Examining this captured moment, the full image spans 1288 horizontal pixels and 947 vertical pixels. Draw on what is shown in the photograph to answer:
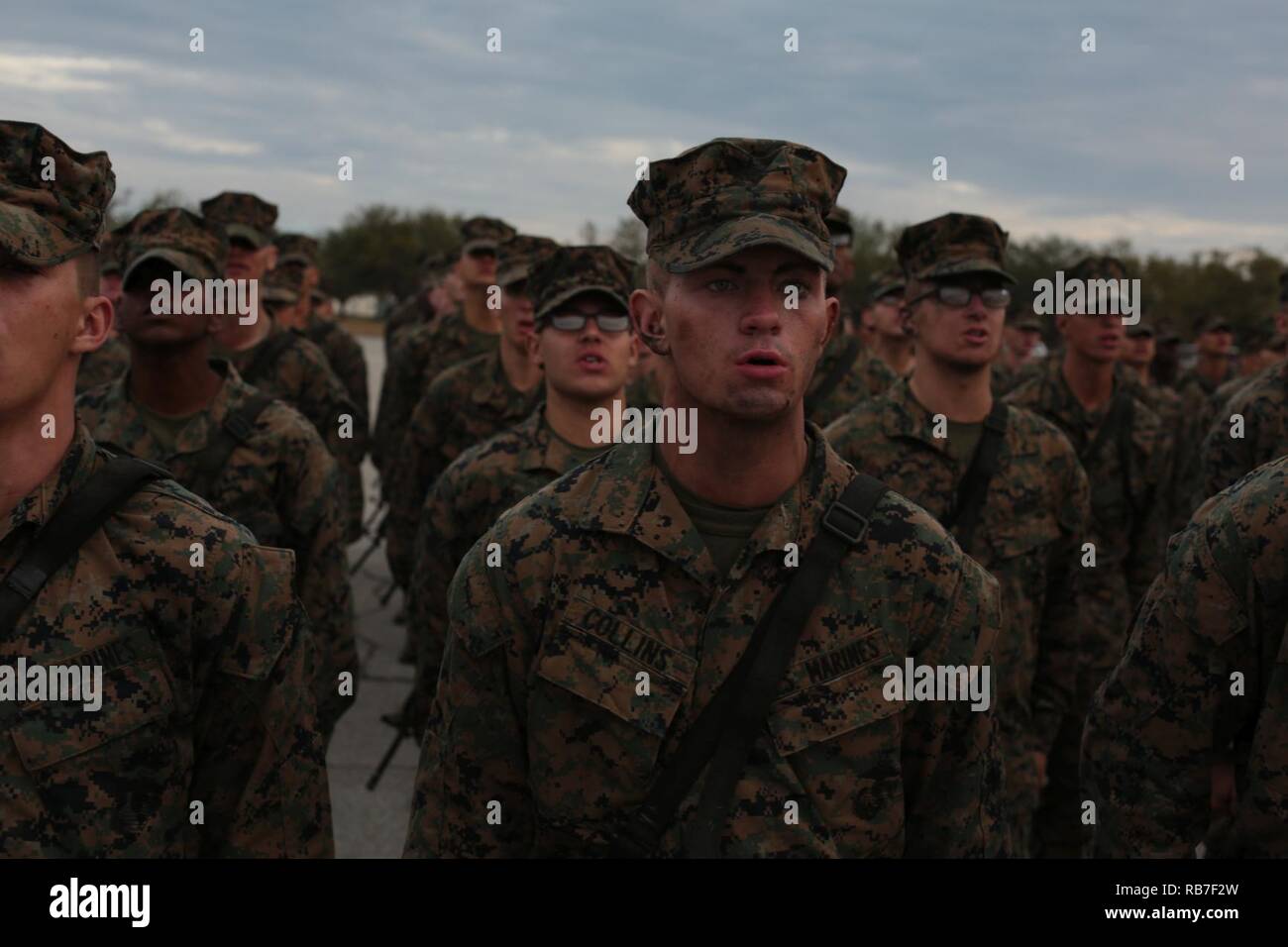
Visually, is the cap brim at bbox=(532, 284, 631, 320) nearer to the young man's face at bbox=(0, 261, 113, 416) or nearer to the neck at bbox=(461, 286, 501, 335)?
the young man's face at bbox=(0, 261, 113, 416)

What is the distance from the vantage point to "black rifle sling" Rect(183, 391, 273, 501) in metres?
5.18

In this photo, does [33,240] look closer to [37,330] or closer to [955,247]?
[37,330]

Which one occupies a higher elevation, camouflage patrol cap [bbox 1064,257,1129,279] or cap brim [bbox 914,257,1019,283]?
camouflage patrol cap [bbox 1064,257,1129,279]

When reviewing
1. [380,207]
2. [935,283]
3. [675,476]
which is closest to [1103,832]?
[675,476]

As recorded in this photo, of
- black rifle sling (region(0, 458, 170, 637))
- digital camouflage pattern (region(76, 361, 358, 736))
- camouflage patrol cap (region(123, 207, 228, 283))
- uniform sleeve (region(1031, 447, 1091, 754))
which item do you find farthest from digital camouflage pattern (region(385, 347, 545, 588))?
black rifle sling (region(0, 458, 170, 637))

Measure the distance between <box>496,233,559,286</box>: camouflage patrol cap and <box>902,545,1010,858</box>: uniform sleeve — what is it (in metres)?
4.98

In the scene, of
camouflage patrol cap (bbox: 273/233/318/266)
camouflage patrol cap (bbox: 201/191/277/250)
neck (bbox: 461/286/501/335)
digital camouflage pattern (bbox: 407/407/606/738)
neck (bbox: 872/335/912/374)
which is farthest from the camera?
camouflage patrol cap (bbox: 273/233/318/266)

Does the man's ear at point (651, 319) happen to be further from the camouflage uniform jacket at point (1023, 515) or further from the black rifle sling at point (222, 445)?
the black rifle sling at point (222, 445)

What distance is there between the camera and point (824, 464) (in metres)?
3.01

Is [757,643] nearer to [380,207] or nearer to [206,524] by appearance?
[206,524]

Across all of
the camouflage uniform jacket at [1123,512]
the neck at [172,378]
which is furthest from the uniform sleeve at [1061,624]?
the neck at [172,378]

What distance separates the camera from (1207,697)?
3107 mm

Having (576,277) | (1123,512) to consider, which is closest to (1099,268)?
(1123,512)

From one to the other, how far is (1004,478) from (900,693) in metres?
2.71
